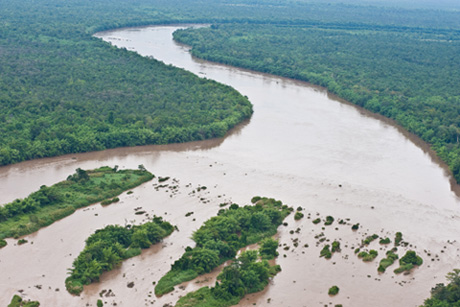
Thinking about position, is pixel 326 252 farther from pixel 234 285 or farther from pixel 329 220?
pixel 234 285

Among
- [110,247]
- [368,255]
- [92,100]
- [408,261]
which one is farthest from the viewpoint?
[92,100]

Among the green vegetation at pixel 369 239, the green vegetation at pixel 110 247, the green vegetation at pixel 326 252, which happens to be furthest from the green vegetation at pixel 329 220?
the green vegetation at pixel 110 247

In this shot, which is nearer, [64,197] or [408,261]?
[408,261]

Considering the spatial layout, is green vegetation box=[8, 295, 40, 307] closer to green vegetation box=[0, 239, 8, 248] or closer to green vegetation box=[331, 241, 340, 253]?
green vegetation box=[0, 239, 8, 248]

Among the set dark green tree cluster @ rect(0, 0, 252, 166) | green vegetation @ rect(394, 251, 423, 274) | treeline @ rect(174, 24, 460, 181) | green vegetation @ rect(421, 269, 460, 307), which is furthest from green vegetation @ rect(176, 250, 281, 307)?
treeline @ rect(174, 24, 460, 181)

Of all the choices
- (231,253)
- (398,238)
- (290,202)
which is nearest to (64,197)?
(231,253)

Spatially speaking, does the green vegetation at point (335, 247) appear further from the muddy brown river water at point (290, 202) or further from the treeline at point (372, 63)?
the treeline at point (372, 63)
